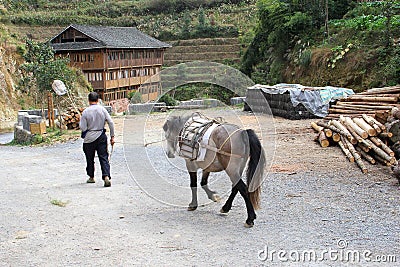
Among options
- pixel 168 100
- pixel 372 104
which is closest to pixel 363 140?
pixel 372 104

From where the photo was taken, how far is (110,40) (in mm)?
33781

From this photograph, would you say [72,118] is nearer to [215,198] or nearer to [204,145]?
[215,198]

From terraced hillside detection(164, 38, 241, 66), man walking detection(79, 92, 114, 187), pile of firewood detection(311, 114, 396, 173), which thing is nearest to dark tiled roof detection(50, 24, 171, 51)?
terraced hillside detection(164, 38, 241, 66)

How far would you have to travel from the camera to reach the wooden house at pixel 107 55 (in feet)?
108

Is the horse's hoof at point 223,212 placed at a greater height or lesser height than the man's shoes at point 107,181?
greater

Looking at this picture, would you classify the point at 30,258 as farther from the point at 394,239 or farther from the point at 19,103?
the point at 19,103

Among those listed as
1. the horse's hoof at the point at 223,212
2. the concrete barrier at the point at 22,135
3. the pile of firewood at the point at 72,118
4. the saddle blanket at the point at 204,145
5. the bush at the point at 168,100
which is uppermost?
the bush at the point at 168,100

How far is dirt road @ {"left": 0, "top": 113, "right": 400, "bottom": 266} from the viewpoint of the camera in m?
5.06

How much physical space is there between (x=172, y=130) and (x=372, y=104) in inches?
321

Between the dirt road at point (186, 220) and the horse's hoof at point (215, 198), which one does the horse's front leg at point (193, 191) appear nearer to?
the dirt road at point (186, 220)

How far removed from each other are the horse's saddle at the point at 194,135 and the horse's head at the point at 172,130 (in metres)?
0.12

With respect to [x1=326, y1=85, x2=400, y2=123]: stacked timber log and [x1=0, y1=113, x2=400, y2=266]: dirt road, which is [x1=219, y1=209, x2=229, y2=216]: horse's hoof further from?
[x1=326, y1=85, x2=400, y2=123]: stacked timber log

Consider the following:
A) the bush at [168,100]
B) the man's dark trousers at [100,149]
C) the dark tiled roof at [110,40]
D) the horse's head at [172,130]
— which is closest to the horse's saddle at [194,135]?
the horse's head at [172,130]

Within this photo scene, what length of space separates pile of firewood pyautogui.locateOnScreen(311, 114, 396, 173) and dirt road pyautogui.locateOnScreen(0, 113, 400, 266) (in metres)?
0.37
